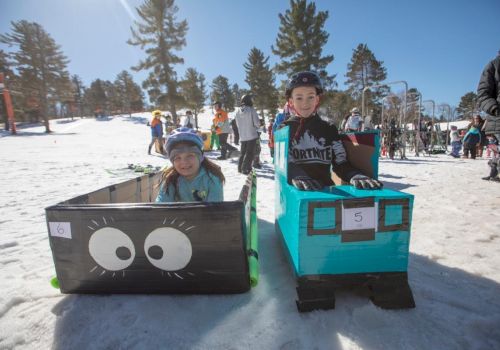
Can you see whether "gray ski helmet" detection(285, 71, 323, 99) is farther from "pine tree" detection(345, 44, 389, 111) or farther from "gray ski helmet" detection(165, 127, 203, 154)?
"pine tree" detection(345, 44, 389, 111)

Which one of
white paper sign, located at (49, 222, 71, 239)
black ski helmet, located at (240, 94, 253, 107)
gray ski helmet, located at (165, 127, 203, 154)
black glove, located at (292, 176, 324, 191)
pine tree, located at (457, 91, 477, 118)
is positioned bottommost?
white paper sign, located at (49, 222, 71, 239)

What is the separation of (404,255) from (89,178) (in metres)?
6.59

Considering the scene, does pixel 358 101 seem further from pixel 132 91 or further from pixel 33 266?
pixel 132 91

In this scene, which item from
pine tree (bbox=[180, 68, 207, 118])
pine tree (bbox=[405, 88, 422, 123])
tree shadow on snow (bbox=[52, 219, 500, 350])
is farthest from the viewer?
pine tree (bbox=[180, 68, 207, 118])

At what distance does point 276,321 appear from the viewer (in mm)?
1418

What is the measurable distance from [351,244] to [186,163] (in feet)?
4.73

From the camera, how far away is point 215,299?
5.26 ft

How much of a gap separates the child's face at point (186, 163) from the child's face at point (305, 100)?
99 centimetres

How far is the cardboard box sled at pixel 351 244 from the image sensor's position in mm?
1390

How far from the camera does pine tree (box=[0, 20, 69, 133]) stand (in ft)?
98.1

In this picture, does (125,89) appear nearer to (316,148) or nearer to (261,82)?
(261,82)

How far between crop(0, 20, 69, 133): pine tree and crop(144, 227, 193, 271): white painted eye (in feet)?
118

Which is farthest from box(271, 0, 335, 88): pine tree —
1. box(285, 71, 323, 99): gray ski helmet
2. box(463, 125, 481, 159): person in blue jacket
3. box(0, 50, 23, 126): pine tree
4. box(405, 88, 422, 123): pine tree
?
box(0, 50, 23, 126): pine tree

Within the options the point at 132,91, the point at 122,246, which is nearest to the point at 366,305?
the point at 122,246
